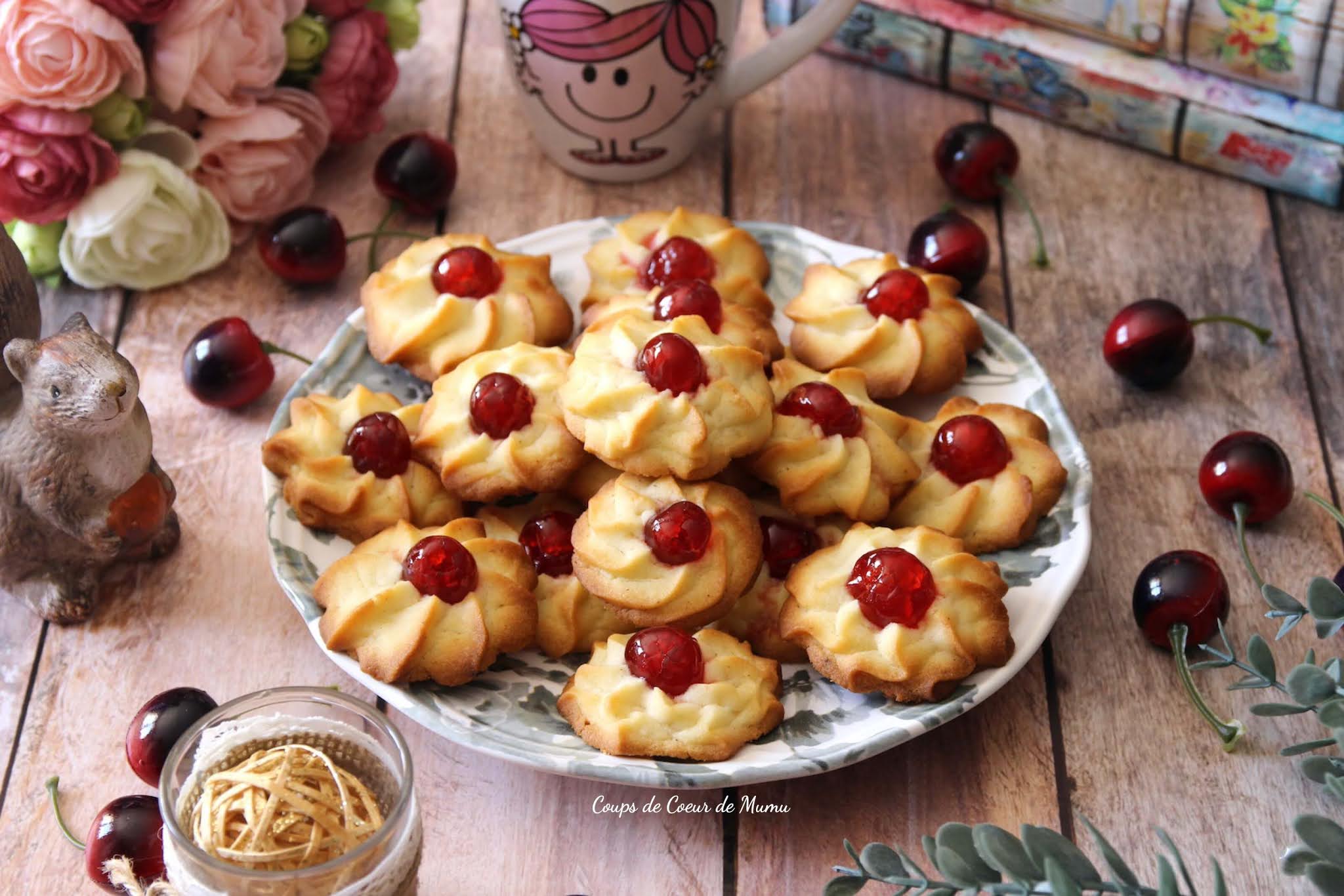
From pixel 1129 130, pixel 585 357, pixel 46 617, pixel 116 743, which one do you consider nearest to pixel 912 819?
pixel 585 357

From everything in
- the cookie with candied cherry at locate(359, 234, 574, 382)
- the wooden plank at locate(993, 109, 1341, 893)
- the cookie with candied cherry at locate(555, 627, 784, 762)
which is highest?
the cookie with candied cherry at locate(359, 234, 574, 382)

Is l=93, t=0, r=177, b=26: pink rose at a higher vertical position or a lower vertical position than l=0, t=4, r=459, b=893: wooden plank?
higher

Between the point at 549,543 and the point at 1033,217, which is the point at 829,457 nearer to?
the point at 549,543

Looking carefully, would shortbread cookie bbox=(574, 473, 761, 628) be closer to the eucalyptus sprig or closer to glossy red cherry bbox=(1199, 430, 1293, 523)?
the eucalyptus sprig

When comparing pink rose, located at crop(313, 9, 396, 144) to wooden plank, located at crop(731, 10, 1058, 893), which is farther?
pink rose, located at crop(313, 9, 396, 144)

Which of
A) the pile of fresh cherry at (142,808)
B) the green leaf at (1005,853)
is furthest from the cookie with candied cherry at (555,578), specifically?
the green leaf at (1005,853)

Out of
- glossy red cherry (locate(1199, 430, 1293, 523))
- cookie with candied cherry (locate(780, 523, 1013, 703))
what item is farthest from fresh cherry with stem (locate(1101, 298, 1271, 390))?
cookie with candied cherry (locate(780, 523, 1013, 703))

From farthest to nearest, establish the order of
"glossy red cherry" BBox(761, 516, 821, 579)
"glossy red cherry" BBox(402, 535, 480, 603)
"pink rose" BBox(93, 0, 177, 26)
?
1. "pink rose" BBox(93, 0, 177, 26)
2. "glossy red cherry" BBox(761, 516, 821, 579)
3. "glossy red cherry" BBox(402, 535, 480, 603)

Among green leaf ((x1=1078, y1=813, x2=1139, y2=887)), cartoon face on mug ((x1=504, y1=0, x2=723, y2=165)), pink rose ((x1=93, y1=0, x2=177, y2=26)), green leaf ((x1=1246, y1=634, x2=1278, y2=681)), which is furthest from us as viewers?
cartoon face on mug ((x1=504, y1=0, x2=723, y2=165))
